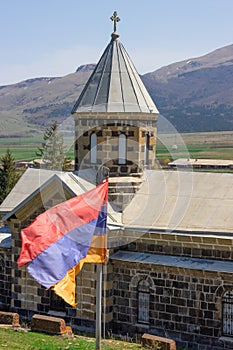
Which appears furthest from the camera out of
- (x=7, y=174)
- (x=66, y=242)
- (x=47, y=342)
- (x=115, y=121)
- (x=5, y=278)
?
(x=7, y=174)

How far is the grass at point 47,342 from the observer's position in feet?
44.2

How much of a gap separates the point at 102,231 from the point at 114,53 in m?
9.46

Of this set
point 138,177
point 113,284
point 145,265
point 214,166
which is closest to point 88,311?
point 113,284

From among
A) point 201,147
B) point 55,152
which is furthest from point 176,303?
point 201,147

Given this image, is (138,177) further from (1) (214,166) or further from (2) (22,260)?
(1) (214,166)

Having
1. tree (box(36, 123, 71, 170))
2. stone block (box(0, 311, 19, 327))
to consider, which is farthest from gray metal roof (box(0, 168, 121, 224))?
tree (box(36, 123, 71, 170))

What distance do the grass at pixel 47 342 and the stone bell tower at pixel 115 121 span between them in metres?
6.20

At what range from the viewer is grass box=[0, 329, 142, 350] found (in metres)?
13.5

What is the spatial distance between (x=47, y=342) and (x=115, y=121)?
807cm

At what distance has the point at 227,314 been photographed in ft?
50.2

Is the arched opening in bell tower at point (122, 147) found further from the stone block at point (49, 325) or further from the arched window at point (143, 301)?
the stone block at point (49, 325)

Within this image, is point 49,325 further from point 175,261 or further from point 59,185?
point 59,185

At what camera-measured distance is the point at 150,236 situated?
16703mm

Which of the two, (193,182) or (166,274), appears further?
(193,182)
